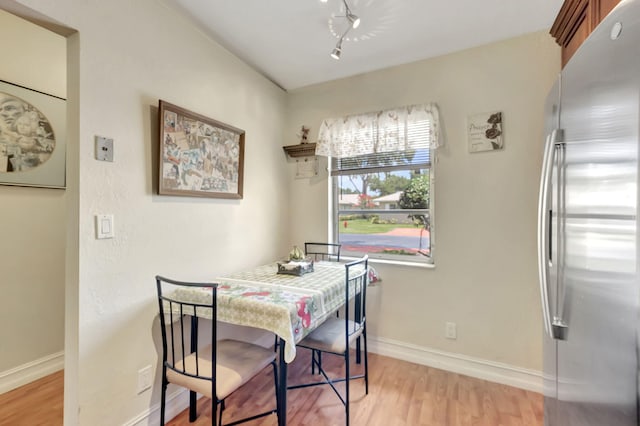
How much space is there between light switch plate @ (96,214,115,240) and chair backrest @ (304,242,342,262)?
5.39 ft

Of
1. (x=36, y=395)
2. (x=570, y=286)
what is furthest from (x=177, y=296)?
(x=570, y=286)

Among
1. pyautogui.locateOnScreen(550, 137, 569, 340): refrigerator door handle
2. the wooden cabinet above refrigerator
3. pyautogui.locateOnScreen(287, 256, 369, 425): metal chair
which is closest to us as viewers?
pyautogui.locateOnScreen(550, 137, 569, 340): refrigerator door handle

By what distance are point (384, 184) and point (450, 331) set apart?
1318 millimetres

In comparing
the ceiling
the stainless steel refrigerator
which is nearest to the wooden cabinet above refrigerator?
the ceiling

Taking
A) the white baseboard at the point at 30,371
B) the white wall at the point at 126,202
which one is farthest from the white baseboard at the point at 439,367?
the white baseboard at the point at 30,371

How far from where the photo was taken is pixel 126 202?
155cm

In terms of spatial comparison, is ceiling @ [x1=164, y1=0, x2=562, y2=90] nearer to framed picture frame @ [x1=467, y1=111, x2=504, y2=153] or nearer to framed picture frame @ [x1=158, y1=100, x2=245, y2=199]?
framed picture frame @ [x1=467, y1=111, x2=504, y2=153]

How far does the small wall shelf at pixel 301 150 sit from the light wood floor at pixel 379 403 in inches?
76.1

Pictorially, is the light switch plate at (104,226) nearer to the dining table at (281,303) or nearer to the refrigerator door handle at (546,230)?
the dining table at (281,303)

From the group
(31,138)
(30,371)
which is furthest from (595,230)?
(30,371)

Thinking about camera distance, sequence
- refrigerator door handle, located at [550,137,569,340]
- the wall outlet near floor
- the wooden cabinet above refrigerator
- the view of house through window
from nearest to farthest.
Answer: refrigerator door handle, located at [550,137,569,340]
the wooden cabinet above refrigerator
the wall outlet near floor
the view of house through window

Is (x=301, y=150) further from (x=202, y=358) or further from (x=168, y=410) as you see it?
(x=168, y=410)

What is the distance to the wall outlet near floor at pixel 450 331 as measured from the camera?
7.37ft

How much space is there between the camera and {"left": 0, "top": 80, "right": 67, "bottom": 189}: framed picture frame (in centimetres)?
192
